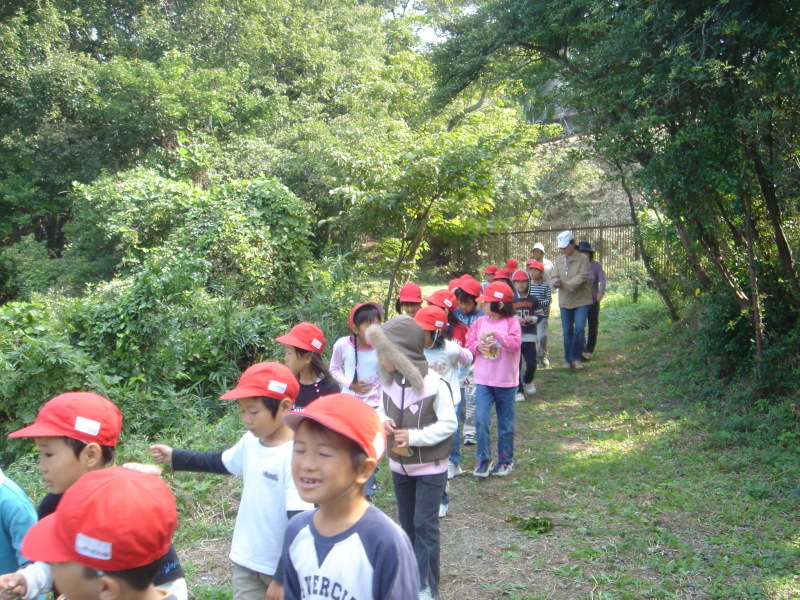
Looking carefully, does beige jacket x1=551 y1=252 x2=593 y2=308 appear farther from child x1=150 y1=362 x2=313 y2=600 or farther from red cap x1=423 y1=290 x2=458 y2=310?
child x1=150 y1=362 x2=313 y2=600

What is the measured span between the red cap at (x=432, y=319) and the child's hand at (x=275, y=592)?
2458 mm

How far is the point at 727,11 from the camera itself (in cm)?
648

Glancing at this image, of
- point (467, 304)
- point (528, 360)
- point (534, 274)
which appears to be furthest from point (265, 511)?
point (534, 274)

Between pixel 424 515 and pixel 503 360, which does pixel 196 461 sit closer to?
pixel 424 515

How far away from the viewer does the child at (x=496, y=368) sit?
6.09m

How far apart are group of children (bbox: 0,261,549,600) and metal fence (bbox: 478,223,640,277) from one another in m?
13.9

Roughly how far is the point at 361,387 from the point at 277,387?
2166 millimetres

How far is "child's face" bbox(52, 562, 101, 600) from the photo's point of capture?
189cm

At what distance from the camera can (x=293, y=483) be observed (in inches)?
118

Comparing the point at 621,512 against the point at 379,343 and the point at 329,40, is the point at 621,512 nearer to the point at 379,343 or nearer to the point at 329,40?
the point at 379,343

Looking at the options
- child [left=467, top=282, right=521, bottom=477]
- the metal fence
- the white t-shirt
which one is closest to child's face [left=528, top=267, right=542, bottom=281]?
child [left=467, top=282, right=521, bottom=477]

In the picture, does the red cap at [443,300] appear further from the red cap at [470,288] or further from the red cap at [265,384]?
the red cap at [265,384]

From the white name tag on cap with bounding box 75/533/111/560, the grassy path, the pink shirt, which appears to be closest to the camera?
the white name tag on cap with bounding box 75/533/111/560

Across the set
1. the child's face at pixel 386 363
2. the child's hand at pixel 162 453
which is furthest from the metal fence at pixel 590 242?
the child's hand at pixel 162 453
